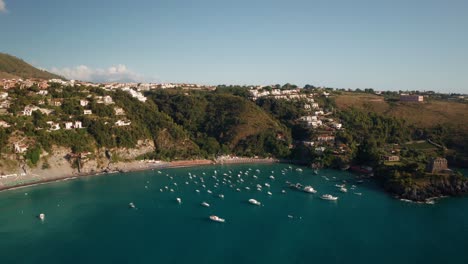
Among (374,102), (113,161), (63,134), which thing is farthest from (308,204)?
(374,102)

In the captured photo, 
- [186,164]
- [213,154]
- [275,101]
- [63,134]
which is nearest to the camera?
[63,134]

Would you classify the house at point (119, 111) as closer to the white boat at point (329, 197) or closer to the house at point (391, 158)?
the white boat at point (329, 197)

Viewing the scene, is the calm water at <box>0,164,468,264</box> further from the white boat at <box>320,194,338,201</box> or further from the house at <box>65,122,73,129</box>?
the house at <box>65,122,73,129</box>

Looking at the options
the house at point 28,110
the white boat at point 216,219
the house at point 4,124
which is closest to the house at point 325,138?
the white boat at point 216,219

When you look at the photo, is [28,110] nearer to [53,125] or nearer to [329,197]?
[53,125]

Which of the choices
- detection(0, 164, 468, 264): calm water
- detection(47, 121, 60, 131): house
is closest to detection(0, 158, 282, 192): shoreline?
detection(0, 164, 468, 264): calm water

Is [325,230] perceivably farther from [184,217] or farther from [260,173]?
[260,173]
